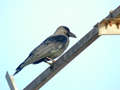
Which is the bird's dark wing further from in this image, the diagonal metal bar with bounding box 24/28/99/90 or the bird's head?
the diagonal metal bar with bounding box 24/28/99/90

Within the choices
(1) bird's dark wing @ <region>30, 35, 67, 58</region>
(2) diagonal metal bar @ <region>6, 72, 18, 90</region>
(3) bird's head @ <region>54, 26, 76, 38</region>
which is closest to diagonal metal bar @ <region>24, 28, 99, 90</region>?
(2) diagonal metal bar @ <region>6, 72, 18, 90</region>

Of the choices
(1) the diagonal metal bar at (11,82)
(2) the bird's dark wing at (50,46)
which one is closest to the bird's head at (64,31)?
Result: (2) the bird's dark wing at (50,46)

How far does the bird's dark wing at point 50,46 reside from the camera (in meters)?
9.15

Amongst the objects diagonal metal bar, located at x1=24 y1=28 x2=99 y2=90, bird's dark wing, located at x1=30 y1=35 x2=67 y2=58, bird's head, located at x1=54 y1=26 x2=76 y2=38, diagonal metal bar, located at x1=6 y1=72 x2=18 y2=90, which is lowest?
bird's head, located at x1=54 y1=26 x2=76 y2=38

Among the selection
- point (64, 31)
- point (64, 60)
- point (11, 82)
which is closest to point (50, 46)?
point (64, 31)

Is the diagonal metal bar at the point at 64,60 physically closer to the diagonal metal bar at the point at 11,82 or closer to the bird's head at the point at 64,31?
the diagonal metal bar at the point at 11,82

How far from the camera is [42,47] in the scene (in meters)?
9.38

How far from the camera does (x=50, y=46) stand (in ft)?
31.9

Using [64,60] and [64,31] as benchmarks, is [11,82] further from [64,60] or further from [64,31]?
[64,31]

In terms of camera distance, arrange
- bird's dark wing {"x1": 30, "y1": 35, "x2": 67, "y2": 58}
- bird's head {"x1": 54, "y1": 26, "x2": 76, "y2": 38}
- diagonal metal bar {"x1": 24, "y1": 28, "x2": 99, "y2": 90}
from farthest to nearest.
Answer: bird's head {"x1": 54, "y1": 26, "x2": 76, "y2": 38}, bird's dark wing {"x1": 30, "y1": 35, "x2": 67, "y2": 58}, diagonal metal bar {"x1": 24, "y1": 28, "x2": 99, "y2": 90}

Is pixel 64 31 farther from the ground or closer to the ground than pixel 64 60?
closer to the ground

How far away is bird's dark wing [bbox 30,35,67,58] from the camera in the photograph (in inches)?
360

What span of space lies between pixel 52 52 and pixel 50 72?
300cm

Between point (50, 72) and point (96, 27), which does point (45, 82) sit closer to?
point (50, 72)
